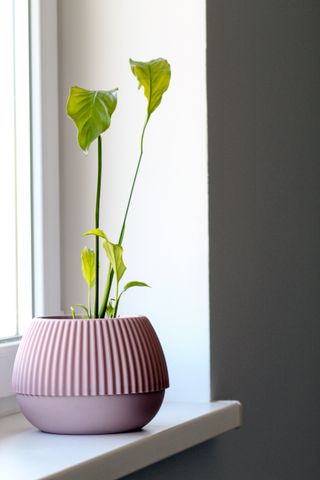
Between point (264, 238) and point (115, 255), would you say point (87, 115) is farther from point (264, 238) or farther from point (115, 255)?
point (264, 238)

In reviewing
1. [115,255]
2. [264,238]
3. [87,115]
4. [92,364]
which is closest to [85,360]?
[92,364]

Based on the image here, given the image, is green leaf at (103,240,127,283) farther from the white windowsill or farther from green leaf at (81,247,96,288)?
the white windowsill

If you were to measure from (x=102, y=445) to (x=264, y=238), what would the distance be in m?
0.62

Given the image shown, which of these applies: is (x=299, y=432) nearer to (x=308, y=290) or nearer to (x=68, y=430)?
(x=308, y=290)

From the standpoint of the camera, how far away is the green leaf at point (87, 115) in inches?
38.4

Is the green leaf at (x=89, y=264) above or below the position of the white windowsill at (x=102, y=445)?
above

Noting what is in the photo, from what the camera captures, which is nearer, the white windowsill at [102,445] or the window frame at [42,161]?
the white windowsill at [102,445]

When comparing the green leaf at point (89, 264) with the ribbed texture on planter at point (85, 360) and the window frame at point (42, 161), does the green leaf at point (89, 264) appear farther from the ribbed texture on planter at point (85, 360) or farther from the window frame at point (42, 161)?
the window frame at point (42, 161)

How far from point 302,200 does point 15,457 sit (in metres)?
0.89

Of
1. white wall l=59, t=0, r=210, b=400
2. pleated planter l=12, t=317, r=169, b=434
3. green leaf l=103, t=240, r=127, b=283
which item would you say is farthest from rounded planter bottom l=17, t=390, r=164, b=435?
white wall l=59, t=0, r=210, b=400

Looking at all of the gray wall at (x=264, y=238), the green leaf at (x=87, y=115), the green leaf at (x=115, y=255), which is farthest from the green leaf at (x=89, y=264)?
the gray wall at (x=264, y=238)

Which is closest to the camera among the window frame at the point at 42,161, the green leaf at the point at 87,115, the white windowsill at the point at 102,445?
the white windowsill at the point at 102,445

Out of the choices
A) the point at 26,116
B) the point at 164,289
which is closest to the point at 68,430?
the point at 164,289

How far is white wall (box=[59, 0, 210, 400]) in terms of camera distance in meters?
1.28
